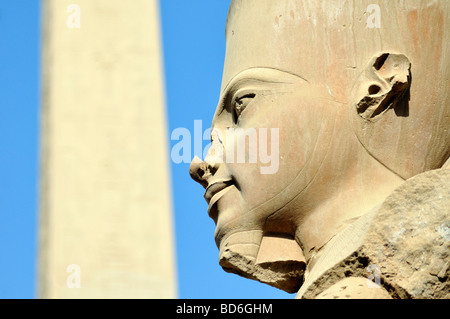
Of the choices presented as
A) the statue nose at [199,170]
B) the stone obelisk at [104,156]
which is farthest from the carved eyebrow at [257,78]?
the stone obelisk at [104,156]

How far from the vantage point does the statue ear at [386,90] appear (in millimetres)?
4781

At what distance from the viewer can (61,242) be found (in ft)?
19.4

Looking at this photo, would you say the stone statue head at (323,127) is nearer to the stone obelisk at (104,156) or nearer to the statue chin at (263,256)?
the statue chin at (263,256)

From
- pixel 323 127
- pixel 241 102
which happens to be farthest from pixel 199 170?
pixel 323 127

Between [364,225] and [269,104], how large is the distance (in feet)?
2.89

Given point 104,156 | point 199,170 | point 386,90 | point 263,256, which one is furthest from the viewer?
point 104,156

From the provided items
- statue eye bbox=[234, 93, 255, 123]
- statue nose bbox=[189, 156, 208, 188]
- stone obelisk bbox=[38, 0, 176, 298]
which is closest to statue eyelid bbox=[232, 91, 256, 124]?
statue eye bbox=[234, 93, 255, 123]

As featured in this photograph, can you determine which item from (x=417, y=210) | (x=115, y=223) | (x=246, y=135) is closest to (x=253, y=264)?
(x=246, y=135)

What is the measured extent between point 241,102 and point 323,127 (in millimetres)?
483

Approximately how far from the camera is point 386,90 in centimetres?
479

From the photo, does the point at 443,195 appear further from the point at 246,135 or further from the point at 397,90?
the point at 246,135

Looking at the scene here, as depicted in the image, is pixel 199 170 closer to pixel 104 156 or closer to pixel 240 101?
pixel 240 101

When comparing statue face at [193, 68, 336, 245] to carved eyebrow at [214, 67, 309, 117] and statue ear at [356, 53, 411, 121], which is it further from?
statue ear at [356, 53, 411, 121]

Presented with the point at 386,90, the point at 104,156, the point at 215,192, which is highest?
the point at 104,156
